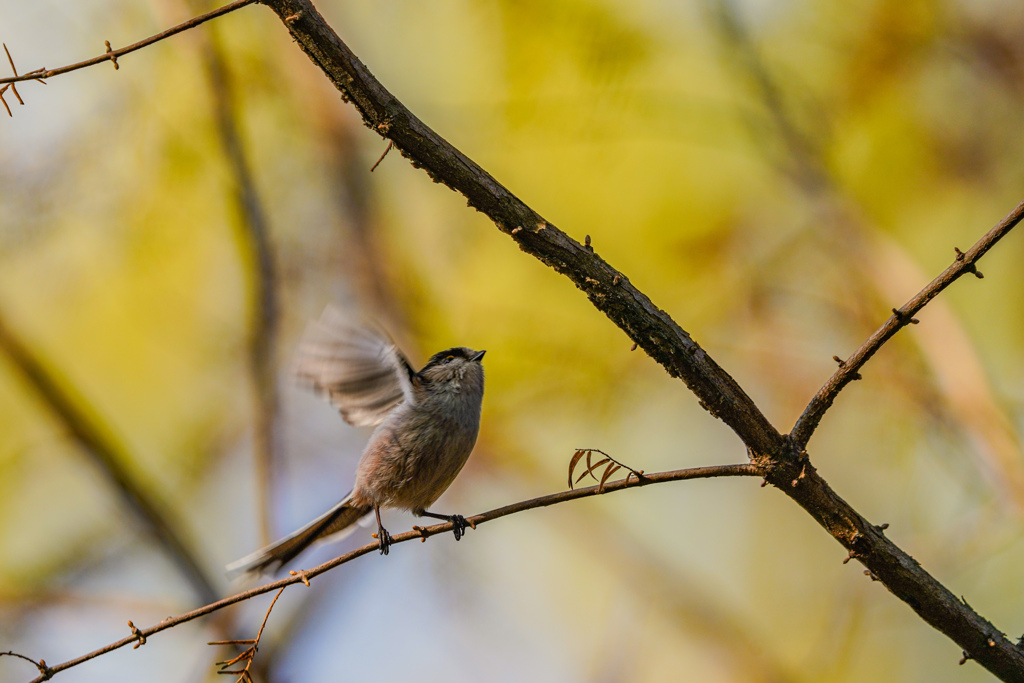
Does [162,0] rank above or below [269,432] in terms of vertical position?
above

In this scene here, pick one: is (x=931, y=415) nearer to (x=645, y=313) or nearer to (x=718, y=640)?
(x=718, y=640)

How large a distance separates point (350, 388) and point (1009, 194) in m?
6.31

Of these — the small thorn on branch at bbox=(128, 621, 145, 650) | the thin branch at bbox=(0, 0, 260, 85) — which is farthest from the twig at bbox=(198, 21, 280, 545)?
the thin branch at bbox=(0, 0, 260, 85)

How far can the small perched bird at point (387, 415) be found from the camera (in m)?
3.17

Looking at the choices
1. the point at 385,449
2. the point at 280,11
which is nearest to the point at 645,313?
the point at 280,11

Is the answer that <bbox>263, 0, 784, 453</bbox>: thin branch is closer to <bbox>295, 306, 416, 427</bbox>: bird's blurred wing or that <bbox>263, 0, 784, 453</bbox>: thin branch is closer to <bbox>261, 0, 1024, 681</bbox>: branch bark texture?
<bbox>261, 0, 1024, 681</bbox>: branch bark texture

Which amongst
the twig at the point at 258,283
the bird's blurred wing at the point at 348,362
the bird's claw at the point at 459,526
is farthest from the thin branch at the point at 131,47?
the twig at the point at 258,283

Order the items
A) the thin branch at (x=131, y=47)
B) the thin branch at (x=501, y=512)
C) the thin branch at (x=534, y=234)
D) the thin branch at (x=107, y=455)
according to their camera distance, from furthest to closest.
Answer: the thin branch at (x=107, y=455), the thin branch at (x=501, y=512), the thin branch at (x=534, y=234), the thin branch at (x=131, y=47)

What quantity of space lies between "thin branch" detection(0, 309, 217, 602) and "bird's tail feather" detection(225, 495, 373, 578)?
232cm

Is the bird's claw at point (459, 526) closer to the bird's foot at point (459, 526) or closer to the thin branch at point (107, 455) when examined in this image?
the bird's foot at point (459, 526)

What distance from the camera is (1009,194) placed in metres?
6.20

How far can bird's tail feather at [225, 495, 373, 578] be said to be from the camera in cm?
365

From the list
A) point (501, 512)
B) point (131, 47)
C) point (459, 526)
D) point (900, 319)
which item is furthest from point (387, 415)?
point (900, 319)

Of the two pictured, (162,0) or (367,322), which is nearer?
(367,322)
